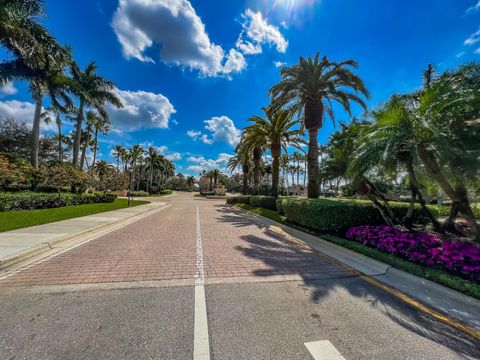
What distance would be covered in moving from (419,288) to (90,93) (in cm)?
3754

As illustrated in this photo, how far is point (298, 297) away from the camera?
3.96 metres

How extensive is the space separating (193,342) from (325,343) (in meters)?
1.53

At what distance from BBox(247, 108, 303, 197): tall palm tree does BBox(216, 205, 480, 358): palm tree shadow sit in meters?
13.1

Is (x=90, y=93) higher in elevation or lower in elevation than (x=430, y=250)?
higher

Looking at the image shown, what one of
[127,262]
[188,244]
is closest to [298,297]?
[127,262]

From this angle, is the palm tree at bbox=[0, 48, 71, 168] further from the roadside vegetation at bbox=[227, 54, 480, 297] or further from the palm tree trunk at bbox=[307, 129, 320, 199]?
the roadside vegetation at bbox=[227, 54, 480, 297]

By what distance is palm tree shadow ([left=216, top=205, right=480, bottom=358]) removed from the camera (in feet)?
9.71

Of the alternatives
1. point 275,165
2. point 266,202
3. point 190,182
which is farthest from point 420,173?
point 190,182

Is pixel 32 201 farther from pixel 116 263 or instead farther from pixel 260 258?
pixel 260 258

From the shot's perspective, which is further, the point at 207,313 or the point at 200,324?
the point at 207,313

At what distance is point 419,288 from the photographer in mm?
4375

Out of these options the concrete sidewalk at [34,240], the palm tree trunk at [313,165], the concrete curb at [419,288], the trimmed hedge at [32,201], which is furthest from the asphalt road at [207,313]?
the trimmed hedge at [32,201]

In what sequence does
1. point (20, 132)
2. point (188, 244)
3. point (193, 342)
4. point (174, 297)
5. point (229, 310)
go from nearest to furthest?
1. point (193, 342)
2. point (229, 310)
3. point (174, 297)
4. point (188, 244)
5. point (20, 132)

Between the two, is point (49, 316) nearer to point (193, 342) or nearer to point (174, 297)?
point (174, 297)
